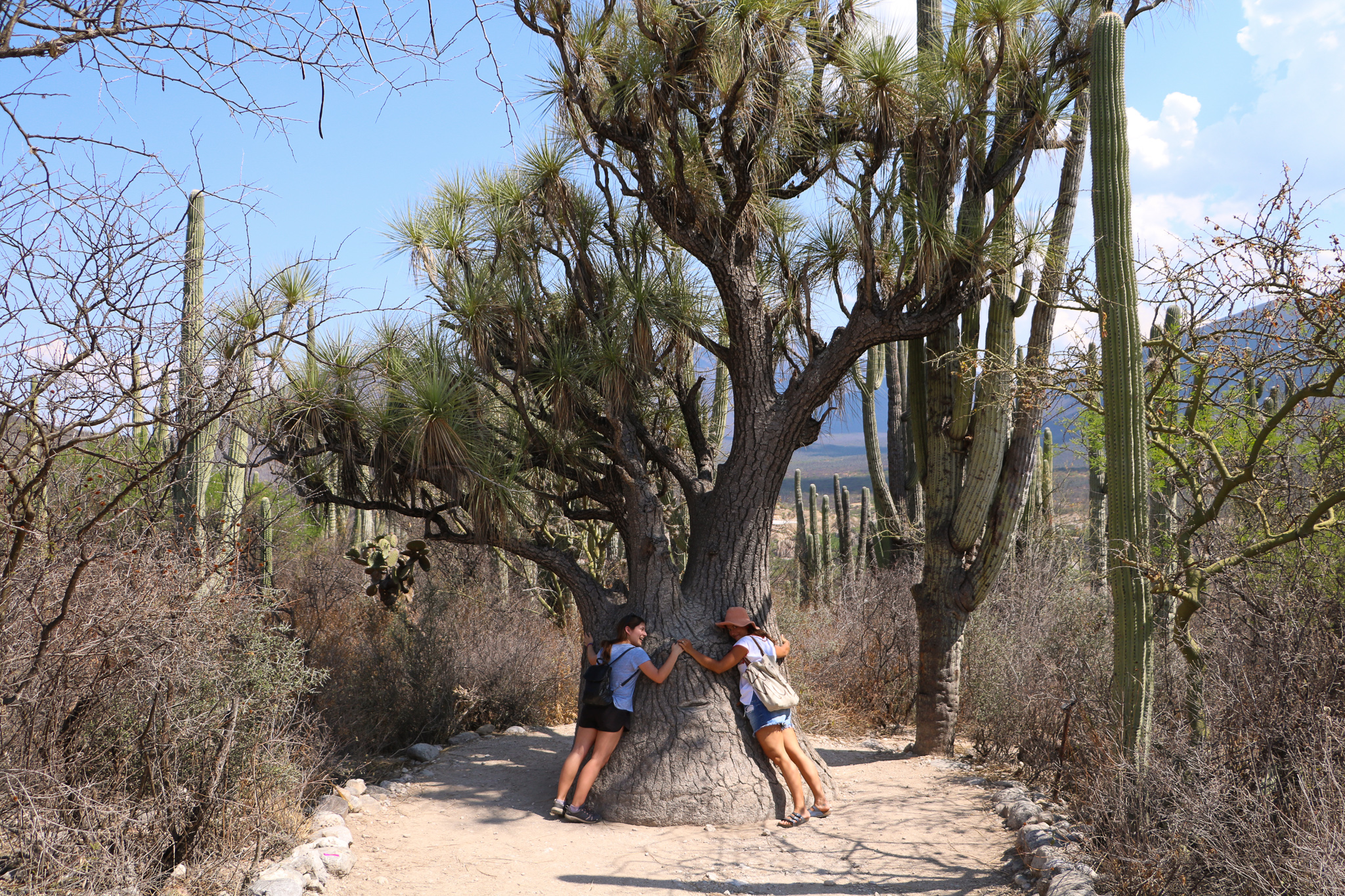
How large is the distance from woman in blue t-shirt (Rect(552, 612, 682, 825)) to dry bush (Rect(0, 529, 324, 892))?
159cm

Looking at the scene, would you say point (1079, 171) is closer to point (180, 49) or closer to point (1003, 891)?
point (1003, 891)

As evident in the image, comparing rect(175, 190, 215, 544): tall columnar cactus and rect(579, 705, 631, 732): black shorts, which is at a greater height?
rect(175, 190, 215, 544): tall columnar cactus

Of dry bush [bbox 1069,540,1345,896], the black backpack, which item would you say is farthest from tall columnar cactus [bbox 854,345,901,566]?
dry bush [bbox 1069,540,1345,896]

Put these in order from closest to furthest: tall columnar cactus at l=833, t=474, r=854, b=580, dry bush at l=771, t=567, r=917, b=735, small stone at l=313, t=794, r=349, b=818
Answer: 1. small stone at l=313, t=794, r=349, b=818
2. dry bush at l=771, t=567, r=917, b=735
3. tall columnar cactus at l=833, t=474, r=854, b=580

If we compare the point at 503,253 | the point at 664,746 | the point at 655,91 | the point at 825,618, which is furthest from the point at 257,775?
the point at 825,618

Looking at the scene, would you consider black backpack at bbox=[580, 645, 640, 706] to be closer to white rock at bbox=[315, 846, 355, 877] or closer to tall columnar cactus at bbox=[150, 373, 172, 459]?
white rock at bbox=[315, 846, 355, 877]

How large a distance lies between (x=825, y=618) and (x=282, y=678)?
6.54 metres

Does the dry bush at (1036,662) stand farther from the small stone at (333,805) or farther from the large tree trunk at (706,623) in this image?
the small stone at (333,805)


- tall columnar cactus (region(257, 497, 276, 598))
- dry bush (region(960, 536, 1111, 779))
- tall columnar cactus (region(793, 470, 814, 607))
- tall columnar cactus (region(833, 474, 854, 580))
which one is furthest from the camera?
tall columnar cactus (region(793, 470, 814, 607))

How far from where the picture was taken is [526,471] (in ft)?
21.9

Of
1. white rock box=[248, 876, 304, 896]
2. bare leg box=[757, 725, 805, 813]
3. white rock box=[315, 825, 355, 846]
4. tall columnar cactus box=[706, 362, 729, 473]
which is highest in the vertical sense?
tall columnar cactus box=[706, 362, 729, 473]

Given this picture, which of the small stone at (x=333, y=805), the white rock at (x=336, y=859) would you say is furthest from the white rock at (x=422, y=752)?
the white rock at (x=336, y=859)

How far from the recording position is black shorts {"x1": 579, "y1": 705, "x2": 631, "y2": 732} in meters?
5.96

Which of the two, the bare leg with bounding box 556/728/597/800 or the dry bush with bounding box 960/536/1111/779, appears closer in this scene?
the bare leg with bounding box 556/728/597/800
